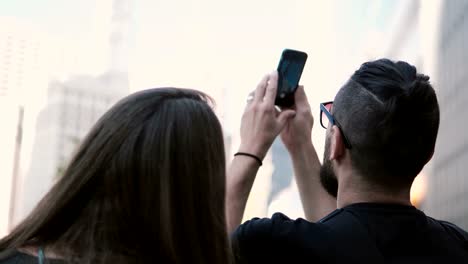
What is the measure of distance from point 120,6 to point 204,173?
126 meters

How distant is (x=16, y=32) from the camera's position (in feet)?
567

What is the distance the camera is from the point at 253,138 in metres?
2.11

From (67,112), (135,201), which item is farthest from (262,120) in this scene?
(67,112)

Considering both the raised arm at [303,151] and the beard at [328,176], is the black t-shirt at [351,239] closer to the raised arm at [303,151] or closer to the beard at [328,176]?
the beard at [328,176]

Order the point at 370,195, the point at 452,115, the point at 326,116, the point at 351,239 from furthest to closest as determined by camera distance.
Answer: the point at 452,115 < the point at 326,116 < the point at 370,195 < the point at 351,239

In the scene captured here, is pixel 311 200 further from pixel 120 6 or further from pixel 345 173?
pixel 120 6

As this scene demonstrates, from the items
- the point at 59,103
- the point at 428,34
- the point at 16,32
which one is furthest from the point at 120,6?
the point at 428,34

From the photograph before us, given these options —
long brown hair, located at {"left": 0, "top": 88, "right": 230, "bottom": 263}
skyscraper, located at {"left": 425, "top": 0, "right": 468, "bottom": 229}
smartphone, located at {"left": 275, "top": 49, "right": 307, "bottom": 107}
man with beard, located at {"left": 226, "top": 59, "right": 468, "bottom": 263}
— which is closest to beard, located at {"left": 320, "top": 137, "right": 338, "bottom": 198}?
man with beard, located at {"left": 226, "top": 59, "right": 468, "bottom": 263}

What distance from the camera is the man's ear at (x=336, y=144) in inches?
76.6

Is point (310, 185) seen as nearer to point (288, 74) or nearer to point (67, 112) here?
point (288, 74)

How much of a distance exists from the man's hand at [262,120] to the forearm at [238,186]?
0.15 ft

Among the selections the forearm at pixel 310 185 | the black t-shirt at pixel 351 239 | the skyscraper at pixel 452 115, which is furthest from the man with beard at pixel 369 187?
the skyscraper at pixel 452 115

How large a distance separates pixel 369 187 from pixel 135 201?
70cm

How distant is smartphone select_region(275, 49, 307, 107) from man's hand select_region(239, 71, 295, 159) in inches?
1.6
